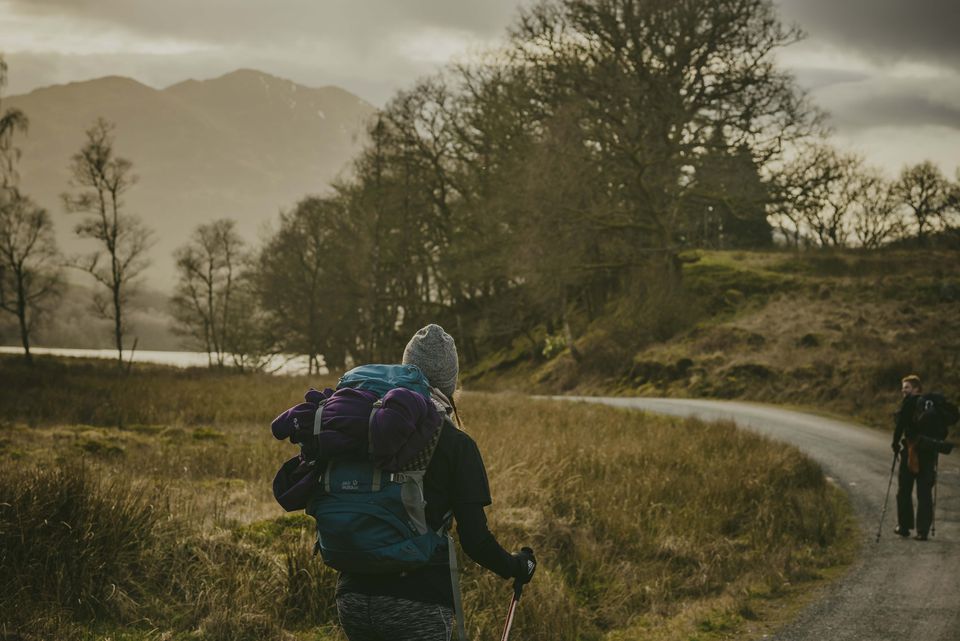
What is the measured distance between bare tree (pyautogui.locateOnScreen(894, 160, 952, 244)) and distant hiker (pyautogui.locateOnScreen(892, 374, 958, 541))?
4594 centimetres

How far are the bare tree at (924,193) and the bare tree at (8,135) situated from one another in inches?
1949

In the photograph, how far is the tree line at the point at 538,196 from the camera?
1067 inches

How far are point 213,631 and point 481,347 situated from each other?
40.9 m

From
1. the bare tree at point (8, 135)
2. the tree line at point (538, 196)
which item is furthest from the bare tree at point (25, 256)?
the bare tree at point (8, 135)

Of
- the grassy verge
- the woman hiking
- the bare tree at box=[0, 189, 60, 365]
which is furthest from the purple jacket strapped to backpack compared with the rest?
the bare tree at box=[0, 189, 60, 365]

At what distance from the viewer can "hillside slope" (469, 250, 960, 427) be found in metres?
21.8

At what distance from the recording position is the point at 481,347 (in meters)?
46.2

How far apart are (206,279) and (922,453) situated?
51433 mm

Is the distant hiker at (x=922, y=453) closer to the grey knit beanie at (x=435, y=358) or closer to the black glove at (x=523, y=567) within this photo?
the black glove at (x=523, y=567)

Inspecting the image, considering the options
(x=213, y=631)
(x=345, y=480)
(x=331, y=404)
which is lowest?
(x=213, y=631)

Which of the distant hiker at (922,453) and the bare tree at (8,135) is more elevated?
the bare tree at (8,135)

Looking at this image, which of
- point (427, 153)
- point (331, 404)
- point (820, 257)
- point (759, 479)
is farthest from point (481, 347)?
point (331, 404)

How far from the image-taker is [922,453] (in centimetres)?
1023

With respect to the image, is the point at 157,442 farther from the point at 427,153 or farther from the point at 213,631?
the point at 427,153
